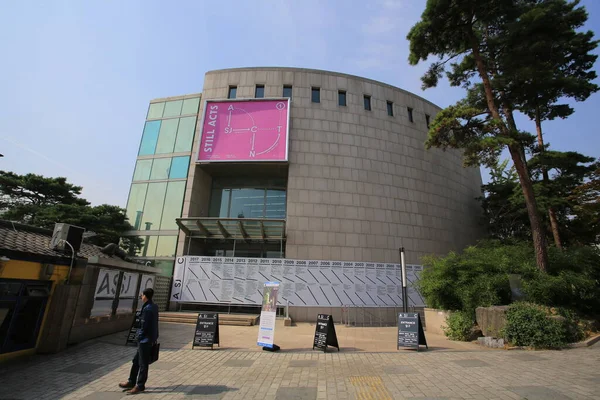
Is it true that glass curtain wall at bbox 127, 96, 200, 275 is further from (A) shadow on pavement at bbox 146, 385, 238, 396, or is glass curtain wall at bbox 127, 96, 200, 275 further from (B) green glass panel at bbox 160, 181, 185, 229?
(A) shadow on pavement at bbox 146, 385, 238, 396

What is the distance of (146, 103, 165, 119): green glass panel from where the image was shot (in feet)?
72.3

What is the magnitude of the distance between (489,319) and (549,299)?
2446mm

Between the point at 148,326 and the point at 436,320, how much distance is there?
38.5 feet

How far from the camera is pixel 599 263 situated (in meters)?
12.2

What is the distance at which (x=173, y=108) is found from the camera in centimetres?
2189

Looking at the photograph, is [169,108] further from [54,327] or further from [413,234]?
[413,234]

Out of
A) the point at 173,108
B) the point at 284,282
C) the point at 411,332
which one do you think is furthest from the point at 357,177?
the point at 173,108

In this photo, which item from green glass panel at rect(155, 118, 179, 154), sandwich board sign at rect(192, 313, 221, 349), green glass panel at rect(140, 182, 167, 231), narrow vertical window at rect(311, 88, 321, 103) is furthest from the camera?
narrow vertical window at rect(311, 88, 321, 103)

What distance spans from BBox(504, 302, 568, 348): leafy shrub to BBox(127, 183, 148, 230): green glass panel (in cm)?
2094

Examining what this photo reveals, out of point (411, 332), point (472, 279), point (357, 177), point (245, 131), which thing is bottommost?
point (411, 332)

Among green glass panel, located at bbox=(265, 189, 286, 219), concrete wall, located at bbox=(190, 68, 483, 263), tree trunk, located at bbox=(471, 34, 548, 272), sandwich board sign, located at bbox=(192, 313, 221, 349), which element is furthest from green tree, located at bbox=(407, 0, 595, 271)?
sandwich board sign, located at bbox=(192, 313, 221, 349)

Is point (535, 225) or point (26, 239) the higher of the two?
point (535, 225)

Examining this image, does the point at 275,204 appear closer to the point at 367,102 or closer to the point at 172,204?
the point at 172,204

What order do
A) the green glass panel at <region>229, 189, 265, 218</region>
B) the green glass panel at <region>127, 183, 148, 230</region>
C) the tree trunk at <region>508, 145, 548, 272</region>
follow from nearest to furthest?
1. the tree trunk at <region>508, 145, 548, 272</region>
2. the green glass panel at <region>127, 183, 148, 230</region>
3. the green glass panel at <region>229, 189, 265, 218</region>
